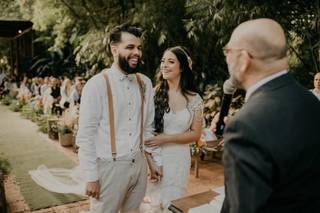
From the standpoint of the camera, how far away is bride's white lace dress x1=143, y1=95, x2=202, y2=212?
2600mm

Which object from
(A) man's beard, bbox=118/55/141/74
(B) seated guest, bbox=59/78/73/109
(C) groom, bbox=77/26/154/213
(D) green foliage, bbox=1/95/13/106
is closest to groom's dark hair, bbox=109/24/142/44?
(C) groom, bbox=77/26/154/213

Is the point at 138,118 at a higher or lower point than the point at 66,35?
lower

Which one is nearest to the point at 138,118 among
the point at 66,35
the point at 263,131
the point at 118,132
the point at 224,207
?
the point at 118,132

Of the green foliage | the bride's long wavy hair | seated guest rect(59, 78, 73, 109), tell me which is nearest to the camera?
the bride's long wavy hair

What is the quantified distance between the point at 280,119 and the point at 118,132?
1341mm

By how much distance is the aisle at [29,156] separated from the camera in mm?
4355

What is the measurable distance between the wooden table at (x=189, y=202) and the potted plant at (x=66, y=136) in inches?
218

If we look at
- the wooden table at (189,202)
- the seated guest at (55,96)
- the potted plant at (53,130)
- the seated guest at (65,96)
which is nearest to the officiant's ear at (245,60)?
the wooden table at (189,202)

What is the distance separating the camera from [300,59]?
21.2 ft

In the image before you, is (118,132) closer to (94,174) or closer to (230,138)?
(94,174)

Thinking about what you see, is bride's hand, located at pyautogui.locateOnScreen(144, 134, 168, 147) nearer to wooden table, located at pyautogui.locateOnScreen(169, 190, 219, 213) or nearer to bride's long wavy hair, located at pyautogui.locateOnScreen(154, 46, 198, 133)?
bride's long wavy hair, located at pyautogui.locateOnScreen(154, 46, 198, 133)

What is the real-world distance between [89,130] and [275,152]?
1.35m

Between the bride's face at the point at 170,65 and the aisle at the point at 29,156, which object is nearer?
the bride's face at the point at 170,65

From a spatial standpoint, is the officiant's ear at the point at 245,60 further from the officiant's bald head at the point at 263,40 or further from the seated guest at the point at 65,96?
the seated guest at the point at 65,96
